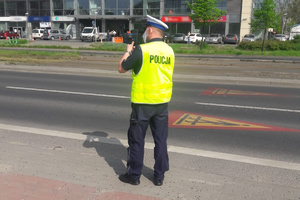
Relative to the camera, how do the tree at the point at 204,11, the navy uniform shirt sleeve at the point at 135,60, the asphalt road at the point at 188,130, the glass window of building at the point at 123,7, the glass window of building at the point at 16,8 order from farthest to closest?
1. the glass window of building at the point at 16,8
2. the glass window of building at the point at 123,7
3. the tree at the point at 204,11
4. the asphalt road at the point at 188,130
5. the navy uniform shirt sleeve at the point at 135,60

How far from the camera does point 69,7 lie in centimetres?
5397

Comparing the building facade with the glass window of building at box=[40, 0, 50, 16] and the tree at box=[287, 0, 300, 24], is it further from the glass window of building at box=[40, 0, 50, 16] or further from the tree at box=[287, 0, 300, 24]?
the tree at box=[287, 0, 300, 24]

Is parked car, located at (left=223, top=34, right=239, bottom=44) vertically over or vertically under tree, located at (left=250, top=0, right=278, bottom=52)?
under

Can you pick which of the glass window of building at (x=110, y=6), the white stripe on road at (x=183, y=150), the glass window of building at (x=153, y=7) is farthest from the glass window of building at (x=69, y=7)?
the white stripe on road at (x=183, y=150)

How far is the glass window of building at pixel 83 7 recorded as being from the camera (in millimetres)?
53000

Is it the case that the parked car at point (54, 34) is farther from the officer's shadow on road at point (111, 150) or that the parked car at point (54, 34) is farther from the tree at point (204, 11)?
the officer's shadow on road at point (111, 150)

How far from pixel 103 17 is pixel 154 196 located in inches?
2015

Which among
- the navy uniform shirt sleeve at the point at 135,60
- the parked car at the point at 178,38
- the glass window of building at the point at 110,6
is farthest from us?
the glass window of building at the point at 110,6

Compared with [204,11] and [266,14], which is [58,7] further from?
[266,14]

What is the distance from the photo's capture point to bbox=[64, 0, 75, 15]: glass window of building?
53600 millimetres

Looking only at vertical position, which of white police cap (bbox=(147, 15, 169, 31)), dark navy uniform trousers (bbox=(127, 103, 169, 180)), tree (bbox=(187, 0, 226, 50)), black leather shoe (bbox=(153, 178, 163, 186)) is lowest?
black leather shoe (bbox=(153, 178, 163, 186))

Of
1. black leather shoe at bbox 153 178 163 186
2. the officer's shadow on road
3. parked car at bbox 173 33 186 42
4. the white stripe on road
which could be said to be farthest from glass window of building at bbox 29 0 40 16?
black leather shoe at bbox 153 178 163 186

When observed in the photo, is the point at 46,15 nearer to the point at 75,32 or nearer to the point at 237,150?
the point at 75,32

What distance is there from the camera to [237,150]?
4949 millimetres
